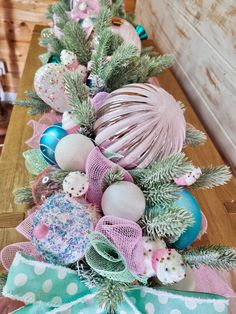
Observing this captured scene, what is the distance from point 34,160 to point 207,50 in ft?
1.91

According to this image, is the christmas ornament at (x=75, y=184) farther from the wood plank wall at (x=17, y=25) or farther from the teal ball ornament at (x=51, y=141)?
the wood plank wall at (x=17, y=25)

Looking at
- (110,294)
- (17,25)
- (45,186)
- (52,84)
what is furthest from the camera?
(17,25)

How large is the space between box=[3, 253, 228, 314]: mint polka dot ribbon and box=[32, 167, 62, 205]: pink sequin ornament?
0.33ft

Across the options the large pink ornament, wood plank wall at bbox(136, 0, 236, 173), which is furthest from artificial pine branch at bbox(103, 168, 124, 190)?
wood plank wall at bbox(136, 0, 236, 173)

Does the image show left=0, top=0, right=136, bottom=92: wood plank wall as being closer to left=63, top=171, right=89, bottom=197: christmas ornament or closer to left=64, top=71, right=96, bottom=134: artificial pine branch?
left=64, top=71, right=96, bottom=134: artificial pine branch

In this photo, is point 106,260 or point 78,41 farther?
point 78,41

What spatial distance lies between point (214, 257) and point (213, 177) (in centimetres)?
11

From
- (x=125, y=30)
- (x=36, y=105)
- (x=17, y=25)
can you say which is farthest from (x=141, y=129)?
(x=17, y=25)

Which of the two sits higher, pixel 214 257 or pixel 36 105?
pixel 214 257

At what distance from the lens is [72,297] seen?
0.35 m

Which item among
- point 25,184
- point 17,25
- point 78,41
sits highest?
point 78,41

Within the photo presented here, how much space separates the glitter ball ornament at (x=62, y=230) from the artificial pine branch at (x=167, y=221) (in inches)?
2.6

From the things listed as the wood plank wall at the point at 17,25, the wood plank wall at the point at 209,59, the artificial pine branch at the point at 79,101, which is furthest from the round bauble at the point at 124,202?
the wood plank wall at the point at 17,25

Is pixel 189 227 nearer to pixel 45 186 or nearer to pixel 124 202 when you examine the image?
pixel 124 202
